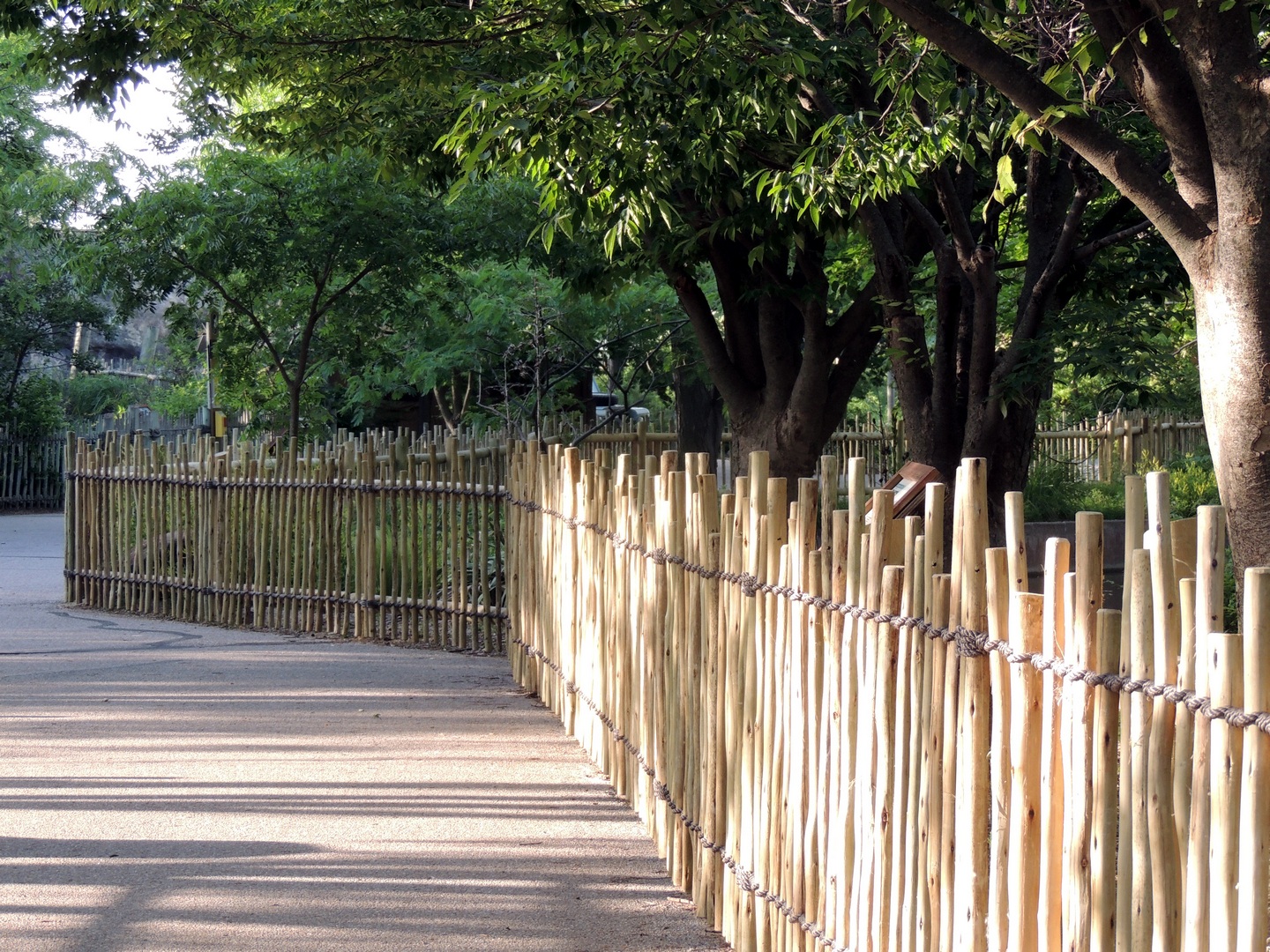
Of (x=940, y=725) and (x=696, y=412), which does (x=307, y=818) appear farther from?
(x=696, y=412)

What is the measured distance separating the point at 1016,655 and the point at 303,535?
9.74m

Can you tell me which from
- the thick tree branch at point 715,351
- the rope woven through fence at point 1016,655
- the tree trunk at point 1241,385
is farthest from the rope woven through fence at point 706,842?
the thick tree branch at point 715,351

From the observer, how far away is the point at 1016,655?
281 cm

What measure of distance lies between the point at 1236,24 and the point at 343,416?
2669 centimetres

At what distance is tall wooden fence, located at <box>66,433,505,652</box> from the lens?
11.1 metres

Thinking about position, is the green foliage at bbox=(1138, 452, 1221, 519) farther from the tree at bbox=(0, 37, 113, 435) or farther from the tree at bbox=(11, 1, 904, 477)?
the tree at bbox=(0, 37, 113, 435)

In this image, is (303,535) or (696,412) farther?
(696,412)

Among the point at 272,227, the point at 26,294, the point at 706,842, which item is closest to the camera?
the point at 706,842

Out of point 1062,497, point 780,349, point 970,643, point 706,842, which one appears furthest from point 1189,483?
point 970,643

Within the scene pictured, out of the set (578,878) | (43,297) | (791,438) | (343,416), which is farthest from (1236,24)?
(43,297)

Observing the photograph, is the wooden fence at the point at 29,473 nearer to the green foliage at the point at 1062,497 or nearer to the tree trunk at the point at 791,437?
the green foliage at the point at 1062,497

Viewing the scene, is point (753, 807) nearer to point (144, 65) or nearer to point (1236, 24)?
point (1236, 24)

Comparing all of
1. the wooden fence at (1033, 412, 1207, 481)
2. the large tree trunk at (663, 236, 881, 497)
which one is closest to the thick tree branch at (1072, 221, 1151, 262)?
the large tree trunk at (663, 236, 881, 497)

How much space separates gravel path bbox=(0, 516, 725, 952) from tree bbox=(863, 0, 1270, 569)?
255 cm
